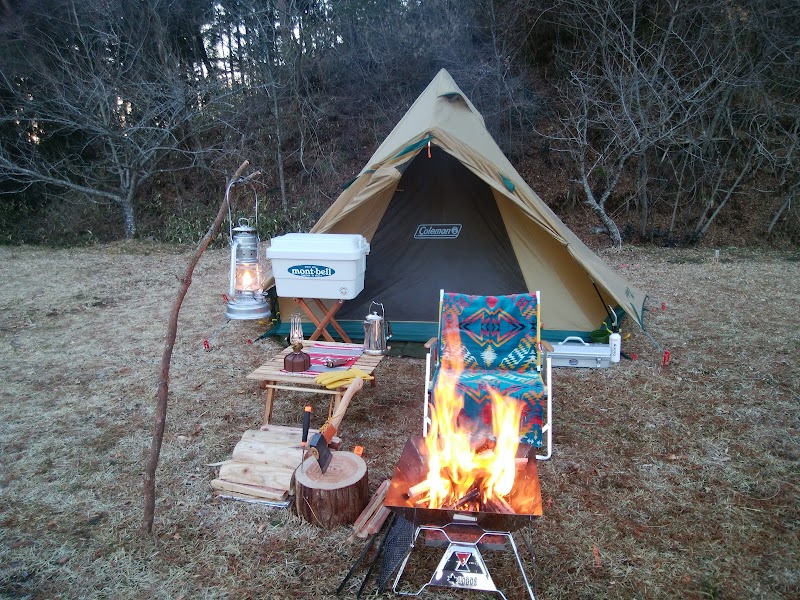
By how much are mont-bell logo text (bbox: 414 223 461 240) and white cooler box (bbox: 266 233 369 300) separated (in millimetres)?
903

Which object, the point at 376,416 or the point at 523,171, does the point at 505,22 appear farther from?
the point at 376,416

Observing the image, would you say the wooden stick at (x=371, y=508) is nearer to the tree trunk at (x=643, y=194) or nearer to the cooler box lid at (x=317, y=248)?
the cooler box lid at (x=317, y=248)

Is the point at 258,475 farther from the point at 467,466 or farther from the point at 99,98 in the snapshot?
the point at 99,98

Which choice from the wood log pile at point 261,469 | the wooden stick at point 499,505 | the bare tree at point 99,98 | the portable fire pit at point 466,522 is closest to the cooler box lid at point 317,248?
the wood log pile at point 261,469

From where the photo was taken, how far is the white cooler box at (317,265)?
12.6 ft

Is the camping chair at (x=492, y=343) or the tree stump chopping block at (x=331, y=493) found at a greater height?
the camping chair at (x=492, y=343)

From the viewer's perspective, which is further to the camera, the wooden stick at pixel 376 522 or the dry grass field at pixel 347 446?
the wooden stick at pixel 376 522

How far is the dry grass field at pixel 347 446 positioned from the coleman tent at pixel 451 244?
1.12 feet

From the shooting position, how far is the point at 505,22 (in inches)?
410

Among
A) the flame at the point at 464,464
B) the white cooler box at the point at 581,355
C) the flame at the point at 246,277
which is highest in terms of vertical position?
the flame at the point at 246,277

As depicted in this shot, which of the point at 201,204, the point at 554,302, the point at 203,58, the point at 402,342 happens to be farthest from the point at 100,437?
the point at 203,58

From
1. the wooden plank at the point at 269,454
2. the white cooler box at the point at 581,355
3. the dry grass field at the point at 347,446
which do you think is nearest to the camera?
the dry grass field at the point at 347,446

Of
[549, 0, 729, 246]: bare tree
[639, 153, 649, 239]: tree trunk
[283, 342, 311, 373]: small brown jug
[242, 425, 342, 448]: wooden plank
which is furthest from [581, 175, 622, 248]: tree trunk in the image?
[242, 425, 342, 448]: wooden plank

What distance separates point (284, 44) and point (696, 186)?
8.42 m
